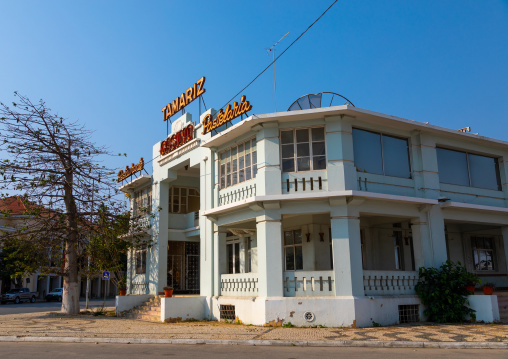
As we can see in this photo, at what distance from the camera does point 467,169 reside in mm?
18500

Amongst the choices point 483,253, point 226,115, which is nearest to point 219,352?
point 226,115

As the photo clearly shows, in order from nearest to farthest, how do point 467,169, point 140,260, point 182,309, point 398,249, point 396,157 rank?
point 396,157 → point 182,309 → point 467,169 → point 398,249 → point 140,260

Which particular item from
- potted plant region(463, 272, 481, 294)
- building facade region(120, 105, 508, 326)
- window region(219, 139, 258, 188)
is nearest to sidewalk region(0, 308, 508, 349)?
building facade region(120, 105, 508, 326)

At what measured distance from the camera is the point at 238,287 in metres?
16.5

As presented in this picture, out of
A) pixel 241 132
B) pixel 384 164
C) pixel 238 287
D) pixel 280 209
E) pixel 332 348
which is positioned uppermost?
pixel 241 132

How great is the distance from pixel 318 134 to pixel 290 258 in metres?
5.19

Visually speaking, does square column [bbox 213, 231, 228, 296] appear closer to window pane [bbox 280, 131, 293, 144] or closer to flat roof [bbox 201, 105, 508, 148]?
flat roof [bbox 201, 105, 508, 148]

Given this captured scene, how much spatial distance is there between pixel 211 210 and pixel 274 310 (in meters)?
4.77

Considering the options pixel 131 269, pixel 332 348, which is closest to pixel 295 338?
pixel 332 348

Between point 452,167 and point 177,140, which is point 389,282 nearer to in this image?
point 452,167

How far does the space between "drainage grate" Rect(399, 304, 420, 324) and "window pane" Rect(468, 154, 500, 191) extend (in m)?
6.09

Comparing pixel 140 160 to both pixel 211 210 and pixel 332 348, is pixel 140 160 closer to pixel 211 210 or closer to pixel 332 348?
pixel 211 210

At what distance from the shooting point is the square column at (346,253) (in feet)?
46.7

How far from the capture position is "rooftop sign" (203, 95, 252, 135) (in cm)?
1625
